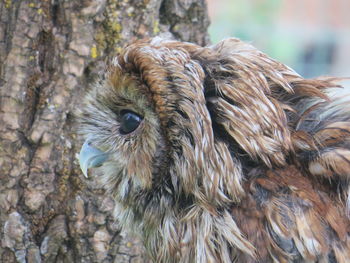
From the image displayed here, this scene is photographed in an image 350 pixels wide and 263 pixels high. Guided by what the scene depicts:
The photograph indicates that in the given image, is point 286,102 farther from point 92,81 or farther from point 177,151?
point 92,81

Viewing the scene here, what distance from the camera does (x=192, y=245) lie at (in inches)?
99.6

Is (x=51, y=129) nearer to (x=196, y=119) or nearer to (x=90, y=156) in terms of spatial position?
(x=90, y=156)

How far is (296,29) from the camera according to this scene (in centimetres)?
1597

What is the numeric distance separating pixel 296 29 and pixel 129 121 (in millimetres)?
13862

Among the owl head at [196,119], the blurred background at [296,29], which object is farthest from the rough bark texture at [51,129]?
the blurred background at [296,29]

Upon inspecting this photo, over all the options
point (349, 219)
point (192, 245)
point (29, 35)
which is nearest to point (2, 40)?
point (29, 35)

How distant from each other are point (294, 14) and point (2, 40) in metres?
14.4

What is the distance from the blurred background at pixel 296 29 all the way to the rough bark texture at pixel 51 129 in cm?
862

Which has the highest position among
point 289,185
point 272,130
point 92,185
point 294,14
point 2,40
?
point 2,40

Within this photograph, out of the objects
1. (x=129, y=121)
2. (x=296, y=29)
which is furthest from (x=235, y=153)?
(x=296, y=29)

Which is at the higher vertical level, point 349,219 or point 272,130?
point 272,130

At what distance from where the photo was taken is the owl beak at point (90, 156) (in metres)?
2.85

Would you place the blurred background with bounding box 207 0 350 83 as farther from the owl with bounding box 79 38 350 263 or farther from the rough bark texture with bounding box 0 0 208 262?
the owl with bounding box 79 38 350 263

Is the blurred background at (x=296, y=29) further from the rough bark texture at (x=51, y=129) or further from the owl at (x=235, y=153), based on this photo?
the owl at (x=235, y=153)
